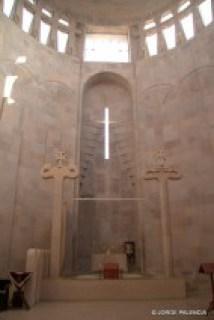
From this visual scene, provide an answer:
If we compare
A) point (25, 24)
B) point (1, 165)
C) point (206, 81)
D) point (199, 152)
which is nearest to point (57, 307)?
point (1, 165)

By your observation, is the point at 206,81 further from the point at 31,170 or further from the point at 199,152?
the point at 31,170

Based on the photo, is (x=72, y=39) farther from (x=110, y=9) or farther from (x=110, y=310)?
(x=110, y=310)

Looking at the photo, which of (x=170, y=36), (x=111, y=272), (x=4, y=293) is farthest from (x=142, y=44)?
(x=4, y=293)

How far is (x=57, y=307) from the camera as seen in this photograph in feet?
19.2

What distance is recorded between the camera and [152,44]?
1409cm

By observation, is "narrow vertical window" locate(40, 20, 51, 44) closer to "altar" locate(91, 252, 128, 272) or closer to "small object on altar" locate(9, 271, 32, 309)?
"altar" locate(91, 252, 128, 272)

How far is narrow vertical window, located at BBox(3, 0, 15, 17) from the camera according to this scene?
11.8 m

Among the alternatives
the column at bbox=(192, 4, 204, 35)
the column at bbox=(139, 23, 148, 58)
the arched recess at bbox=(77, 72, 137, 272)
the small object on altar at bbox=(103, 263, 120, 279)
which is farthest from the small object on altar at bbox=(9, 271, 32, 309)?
the column at bbox=(192, 4, 204, 35)

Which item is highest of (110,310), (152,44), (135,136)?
(152,44)

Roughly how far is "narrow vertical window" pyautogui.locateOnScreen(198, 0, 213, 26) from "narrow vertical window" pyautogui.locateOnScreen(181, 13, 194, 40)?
1.71 feet

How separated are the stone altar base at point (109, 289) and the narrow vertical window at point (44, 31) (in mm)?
10707

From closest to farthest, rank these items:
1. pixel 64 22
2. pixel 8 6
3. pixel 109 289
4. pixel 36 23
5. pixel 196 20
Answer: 1. pixel 109 289
2. pixel 8 6
3. pixel 196 20
4. pixel 36 23
5. pixel 64 22

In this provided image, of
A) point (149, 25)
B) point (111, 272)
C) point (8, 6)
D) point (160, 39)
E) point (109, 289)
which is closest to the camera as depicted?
point (109, 289)

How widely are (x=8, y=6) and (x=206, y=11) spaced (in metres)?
8.41
